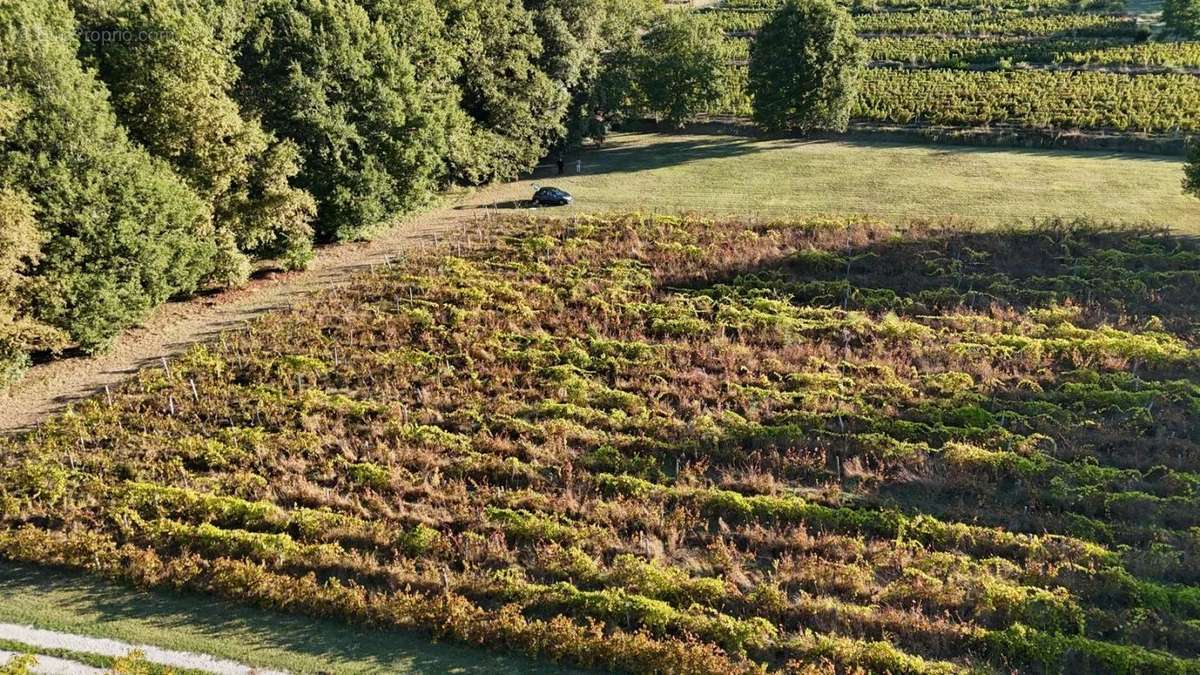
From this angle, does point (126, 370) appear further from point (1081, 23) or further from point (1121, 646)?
point (1081, 23)

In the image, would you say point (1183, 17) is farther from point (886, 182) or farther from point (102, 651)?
point (102, 651)

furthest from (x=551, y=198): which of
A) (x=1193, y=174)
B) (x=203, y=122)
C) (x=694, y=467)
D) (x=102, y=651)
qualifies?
(x=102, y=651)

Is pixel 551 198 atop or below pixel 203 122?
below

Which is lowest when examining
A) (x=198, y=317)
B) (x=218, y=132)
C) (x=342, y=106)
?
(x=198, y=317)

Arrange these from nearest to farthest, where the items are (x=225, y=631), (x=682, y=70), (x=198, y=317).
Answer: (x=225, y=631), (x=198, y=317), (x=682, y=70)

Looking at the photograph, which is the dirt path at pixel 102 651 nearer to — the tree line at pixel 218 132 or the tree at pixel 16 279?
the tree at pixel 16 279

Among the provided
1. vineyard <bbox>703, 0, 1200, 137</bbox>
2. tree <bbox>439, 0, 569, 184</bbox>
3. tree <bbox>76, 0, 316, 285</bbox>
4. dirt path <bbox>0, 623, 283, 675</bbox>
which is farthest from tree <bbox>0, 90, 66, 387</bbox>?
vineyard <bbox>703, 0, 1200, 137</bbox>

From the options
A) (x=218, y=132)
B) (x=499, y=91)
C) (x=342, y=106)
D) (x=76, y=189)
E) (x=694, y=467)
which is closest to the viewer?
(x=694, y=467)
